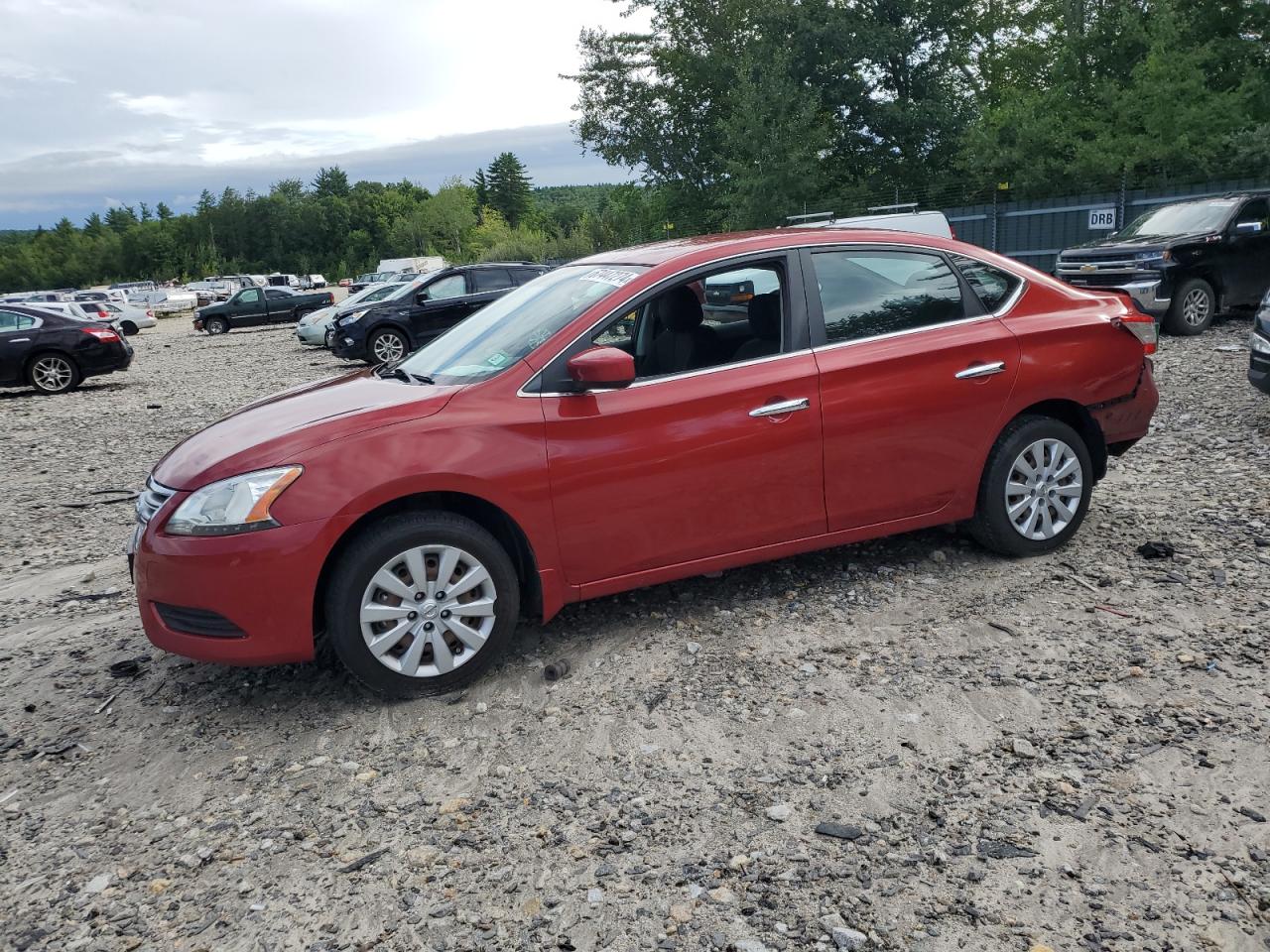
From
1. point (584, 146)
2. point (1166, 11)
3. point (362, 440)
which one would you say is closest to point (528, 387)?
point (362, 440)

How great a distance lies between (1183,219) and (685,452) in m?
12.7

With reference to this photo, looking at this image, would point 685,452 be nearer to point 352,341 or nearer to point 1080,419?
point 1080,419

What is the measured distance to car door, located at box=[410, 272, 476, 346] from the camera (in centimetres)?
1861

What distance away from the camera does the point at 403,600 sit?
155 inches

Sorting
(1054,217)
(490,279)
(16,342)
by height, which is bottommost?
(16,342)

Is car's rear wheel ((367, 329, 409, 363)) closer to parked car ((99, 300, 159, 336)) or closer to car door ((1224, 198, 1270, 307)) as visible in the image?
car door ((1224, 198, 1270, 307))

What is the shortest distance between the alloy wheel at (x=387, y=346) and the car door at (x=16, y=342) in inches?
217

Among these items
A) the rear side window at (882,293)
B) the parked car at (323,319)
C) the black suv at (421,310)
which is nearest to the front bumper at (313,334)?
the parked car at (323,319)

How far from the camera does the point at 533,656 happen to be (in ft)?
14.7

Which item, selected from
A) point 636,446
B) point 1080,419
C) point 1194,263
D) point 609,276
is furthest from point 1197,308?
point 636,446

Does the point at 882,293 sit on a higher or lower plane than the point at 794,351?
higher

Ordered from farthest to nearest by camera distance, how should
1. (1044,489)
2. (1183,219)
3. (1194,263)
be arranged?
(1183,219) < (1194,263) < (1044,489)

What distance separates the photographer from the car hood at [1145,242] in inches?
523

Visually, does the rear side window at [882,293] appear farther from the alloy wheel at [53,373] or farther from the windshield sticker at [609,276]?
the alloy wheel at [53,373]
